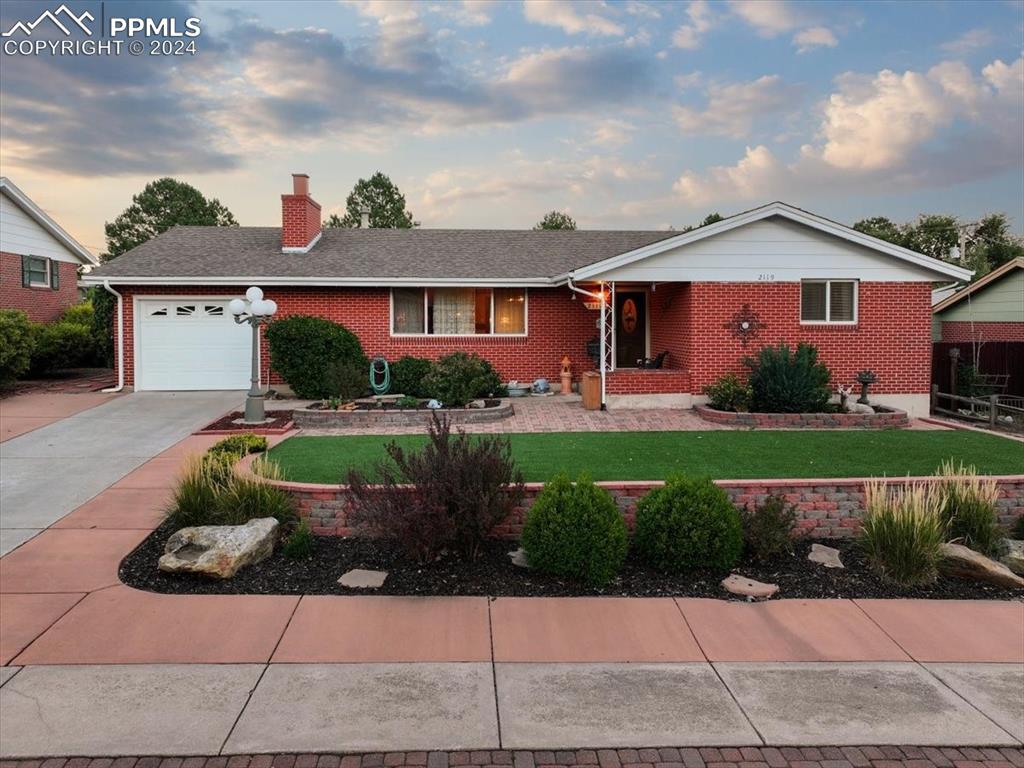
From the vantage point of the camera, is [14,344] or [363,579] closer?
[363,579]

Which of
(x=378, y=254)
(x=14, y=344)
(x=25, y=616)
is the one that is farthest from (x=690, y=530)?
(x=14, y=344)

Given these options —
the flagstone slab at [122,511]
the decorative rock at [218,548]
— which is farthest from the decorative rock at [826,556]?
the flagstone slab at [122,511]

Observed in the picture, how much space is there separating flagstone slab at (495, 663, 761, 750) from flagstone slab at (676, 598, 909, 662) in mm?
475

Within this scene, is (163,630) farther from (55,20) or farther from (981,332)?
(981,332)

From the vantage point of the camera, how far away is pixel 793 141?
1694cm

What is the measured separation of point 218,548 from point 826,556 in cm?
528

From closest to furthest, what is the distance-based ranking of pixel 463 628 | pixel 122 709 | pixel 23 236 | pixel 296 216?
pixel 122 709, pixel 463 628, pixel 296 216, pixel 23 236

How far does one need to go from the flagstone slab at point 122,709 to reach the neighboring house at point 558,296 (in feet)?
36.0

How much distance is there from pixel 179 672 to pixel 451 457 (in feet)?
8.61

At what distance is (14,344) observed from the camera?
16547 mm

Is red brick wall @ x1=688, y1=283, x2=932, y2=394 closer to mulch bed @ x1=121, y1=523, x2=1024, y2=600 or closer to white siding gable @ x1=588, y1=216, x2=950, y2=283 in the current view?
white siding gable @ x1=588, y1=216, x2=950, y2=283

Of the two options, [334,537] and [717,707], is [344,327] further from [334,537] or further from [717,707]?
[717,707]

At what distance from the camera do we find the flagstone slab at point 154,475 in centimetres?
865

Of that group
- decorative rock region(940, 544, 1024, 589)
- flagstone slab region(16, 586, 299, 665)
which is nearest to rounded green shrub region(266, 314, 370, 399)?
flagstone slab region(16, 586, 299, 665)
